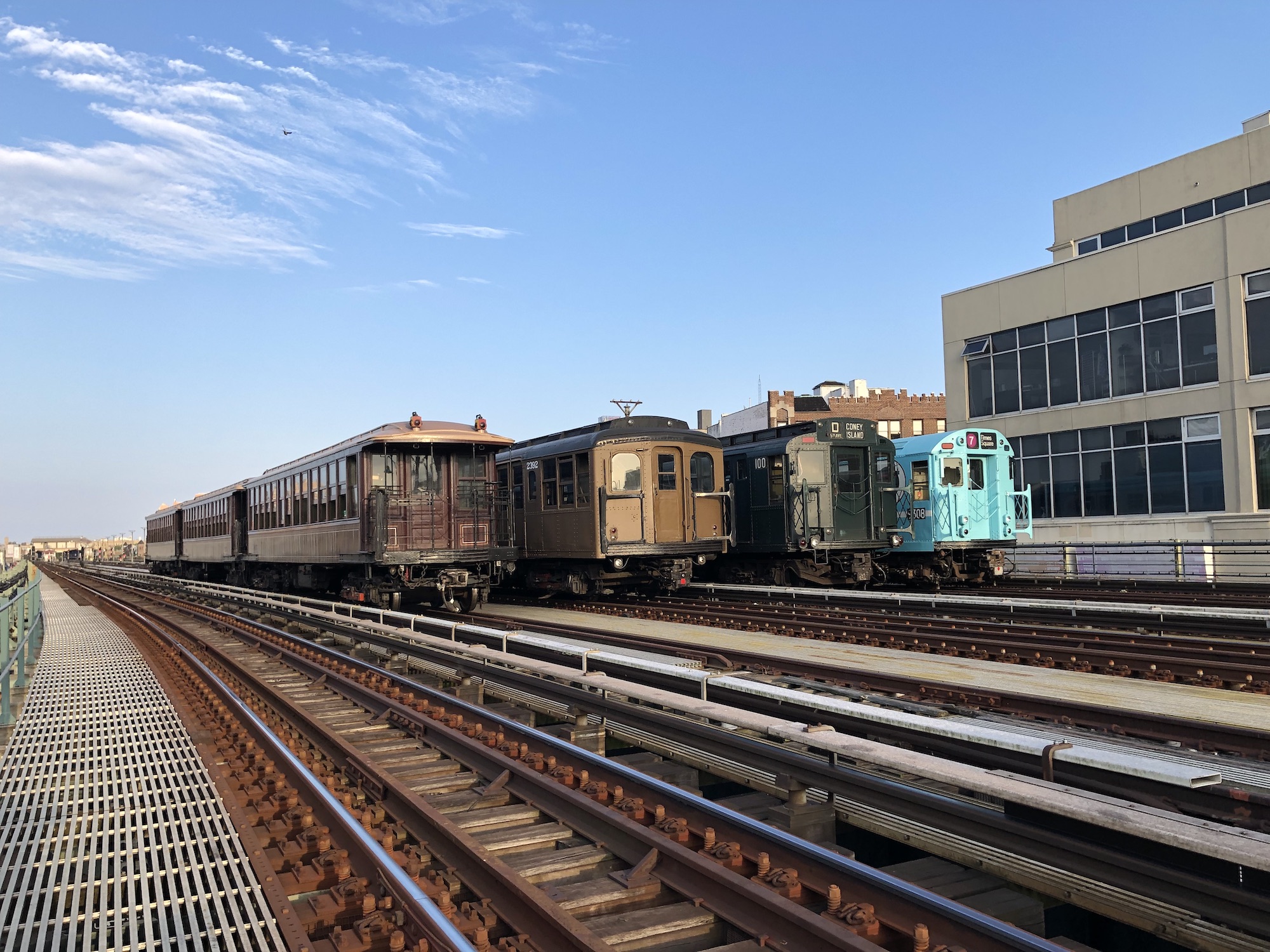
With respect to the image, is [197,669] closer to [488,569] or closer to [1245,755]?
[488,569]

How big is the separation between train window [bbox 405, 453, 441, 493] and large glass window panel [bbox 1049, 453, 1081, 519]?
1985cm

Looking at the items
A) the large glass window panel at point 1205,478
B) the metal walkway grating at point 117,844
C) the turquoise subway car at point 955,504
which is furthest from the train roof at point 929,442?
the metal walkway grating at point 117,844

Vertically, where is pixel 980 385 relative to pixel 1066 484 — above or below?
above

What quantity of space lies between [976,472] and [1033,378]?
10471 millimetres

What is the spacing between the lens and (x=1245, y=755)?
21.5 feet

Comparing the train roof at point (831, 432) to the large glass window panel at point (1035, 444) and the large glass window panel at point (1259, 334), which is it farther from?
the large glass window panel at point (1035, 444)

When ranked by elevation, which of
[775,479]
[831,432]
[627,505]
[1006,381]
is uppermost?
Answer: [1006,381]

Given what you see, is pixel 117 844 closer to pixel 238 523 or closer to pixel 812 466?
pixel 812 466

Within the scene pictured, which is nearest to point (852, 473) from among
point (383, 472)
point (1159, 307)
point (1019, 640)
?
point (1019, 640)

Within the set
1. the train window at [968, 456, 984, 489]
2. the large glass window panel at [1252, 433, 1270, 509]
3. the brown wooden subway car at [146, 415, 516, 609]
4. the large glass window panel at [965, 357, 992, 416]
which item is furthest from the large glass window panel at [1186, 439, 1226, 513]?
the brown wooden subway car at [146, 415, 516, 609]

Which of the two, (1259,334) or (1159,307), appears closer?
(1259,334)

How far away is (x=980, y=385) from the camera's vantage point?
31953 millimetres

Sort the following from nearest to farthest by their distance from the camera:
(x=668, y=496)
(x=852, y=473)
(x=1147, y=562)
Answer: (x=668, y=496), (x=852, y=473), (x=1147, y=562)

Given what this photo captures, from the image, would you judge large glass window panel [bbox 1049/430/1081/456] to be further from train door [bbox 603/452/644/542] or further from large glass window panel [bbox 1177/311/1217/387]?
train door [bbox 603/452/644/542]
